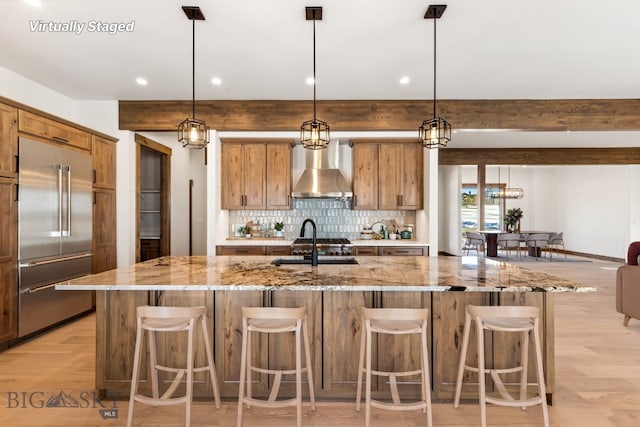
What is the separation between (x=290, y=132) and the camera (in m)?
5.63

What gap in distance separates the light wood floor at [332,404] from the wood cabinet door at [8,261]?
0.27 m

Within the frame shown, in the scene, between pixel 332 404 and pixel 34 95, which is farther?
pixel 34 95

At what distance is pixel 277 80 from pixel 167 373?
332 centimetres

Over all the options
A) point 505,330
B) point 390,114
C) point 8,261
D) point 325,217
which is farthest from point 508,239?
point 8,261

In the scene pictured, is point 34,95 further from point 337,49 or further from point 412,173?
point 412,173

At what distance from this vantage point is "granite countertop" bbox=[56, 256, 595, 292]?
221 centimetres

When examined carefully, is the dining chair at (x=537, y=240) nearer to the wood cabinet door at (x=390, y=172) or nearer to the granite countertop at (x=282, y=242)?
the granite countertop at (x=282, y=242)

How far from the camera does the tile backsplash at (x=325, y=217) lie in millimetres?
6059

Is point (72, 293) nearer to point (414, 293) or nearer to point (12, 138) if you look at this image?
point (12, 138)

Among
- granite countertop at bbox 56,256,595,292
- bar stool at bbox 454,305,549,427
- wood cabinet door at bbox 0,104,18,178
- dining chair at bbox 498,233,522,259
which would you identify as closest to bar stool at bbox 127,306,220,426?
granite countertop at bbox 56,256,595,292

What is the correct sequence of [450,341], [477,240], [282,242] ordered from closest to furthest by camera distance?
[450,341] → [282,242] → [477,240]

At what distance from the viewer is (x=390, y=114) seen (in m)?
5.22

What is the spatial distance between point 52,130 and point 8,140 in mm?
545

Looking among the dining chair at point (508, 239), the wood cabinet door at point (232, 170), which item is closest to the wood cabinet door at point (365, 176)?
the wood cabinet door at point (232, 170)
